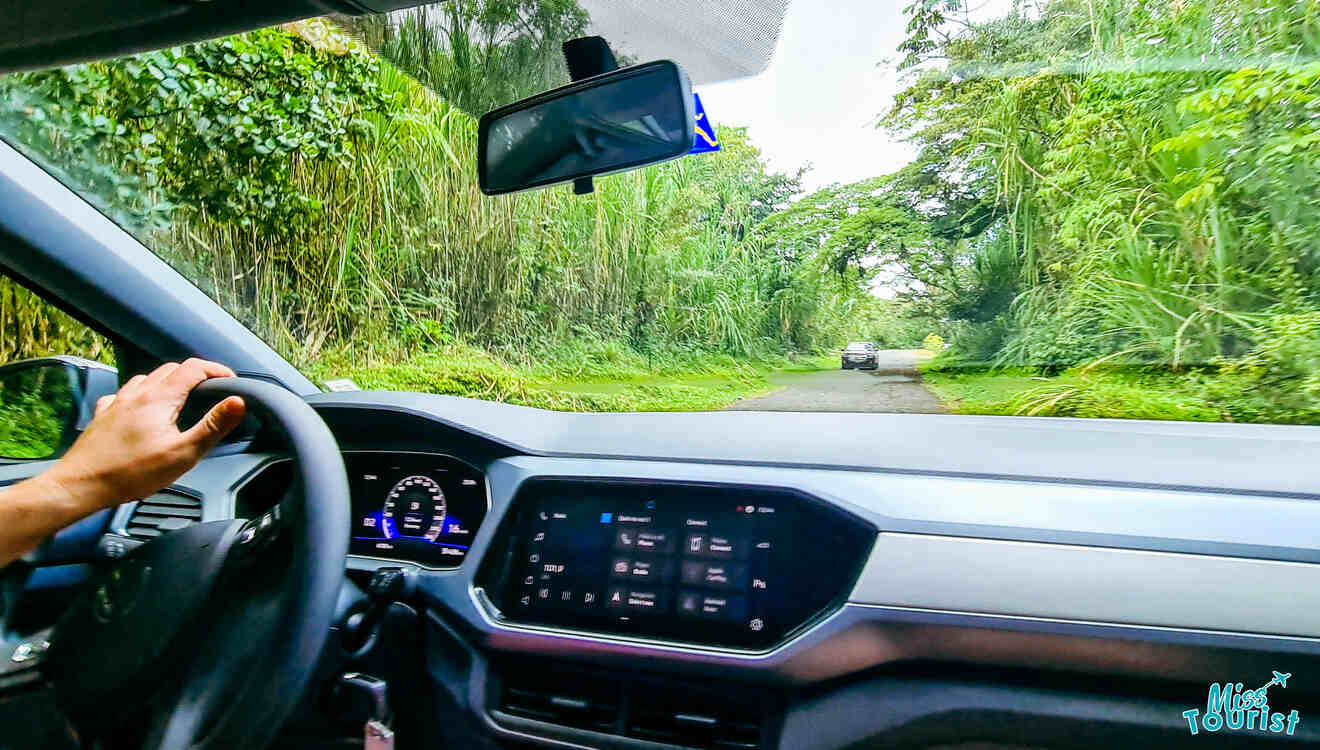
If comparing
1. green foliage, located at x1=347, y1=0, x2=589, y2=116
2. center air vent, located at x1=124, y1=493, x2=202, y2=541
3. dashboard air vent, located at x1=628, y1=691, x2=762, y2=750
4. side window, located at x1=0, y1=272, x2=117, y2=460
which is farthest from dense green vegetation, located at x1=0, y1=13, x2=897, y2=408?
dashboard air vent, located at x1=628, y1=691, x2=762, y2=750

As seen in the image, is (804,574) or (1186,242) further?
(1186,242)

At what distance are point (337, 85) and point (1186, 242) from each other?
2798 mm

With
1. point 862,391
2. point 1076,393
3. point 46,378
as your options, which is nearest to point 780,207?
point 862,391

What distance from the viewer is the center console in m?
1.81

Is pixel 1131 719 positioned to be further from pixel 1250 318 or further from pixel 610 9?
pixel 610 9

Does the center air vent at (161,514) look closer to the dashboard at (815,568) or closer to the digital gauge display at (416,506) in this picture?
the dashboard at (815,568)

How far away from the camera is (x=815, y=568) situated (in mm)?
1818

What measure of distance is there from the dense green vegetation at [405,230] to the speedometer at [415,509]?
639 mm

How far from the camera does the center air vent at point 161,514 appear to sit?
7.56 feet

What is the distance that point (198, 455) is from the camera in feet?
4.49

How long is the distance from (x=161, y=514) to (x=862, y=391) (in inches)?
83.9

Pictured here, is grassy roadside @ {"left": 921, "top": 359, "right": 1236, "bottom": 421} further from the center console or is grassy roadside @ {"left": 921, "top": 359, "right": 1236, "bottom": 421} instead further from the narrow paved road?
the center console

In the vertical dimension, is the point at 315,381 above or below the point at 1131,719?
above

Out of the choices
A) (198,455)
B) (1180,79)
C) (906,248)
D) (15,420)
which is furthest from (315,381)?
(1180,79)
